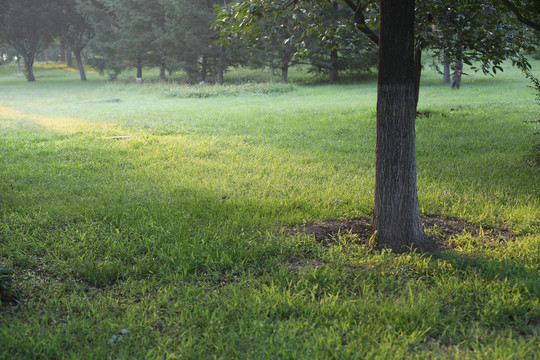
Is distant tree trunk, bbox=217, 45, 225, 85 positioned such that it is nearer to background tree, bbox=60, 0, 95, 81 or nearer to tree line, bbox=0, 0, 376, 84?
tree line, bbox=0, 0, 376, 84

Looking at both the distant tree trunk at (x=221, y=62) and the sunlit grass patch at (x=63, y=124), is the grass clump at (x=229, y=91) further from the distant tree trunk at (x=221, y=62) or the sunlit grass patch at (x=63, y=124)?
the sunlit grass patch at (x=63, y=124)

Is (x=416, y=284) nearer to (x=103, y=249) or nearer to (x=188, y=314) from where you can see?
(x=188, y=314)

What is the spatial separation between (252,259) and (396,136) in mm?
1774

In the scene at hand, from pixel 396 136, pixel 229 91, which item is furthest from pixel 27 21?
pixel 396 136

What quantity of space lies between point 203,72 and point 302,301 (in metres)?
31.7

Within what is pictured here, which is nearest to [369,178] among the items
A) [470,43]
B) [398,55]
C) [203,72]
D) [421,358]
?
[470,43]

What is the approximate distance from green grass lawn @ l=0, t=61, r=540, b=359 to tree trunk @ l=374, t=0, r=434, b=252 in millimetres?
300

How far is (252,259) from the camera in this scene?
3.96 meters

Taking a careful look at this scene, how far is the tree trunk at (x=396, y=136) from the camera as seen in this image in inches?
152

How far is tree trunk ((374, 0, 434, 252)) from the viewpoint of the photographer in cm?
387

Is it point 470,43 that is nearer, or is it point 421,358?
point 421,358

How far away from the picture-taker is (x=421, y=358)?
2.60 metres

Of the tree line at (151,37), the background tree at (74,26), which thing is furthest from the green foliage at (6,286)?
the background tree at (74,26)

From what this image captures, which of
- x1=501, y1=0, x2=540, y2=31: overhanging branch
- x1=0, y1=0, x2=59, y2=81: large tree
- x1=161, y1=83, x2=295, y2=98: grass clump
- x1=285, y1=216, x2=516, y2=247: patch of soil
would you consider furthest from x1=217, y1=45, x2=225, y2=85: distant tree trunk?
x1=285, y1=216, x2=516, y2=247: patch of soil
